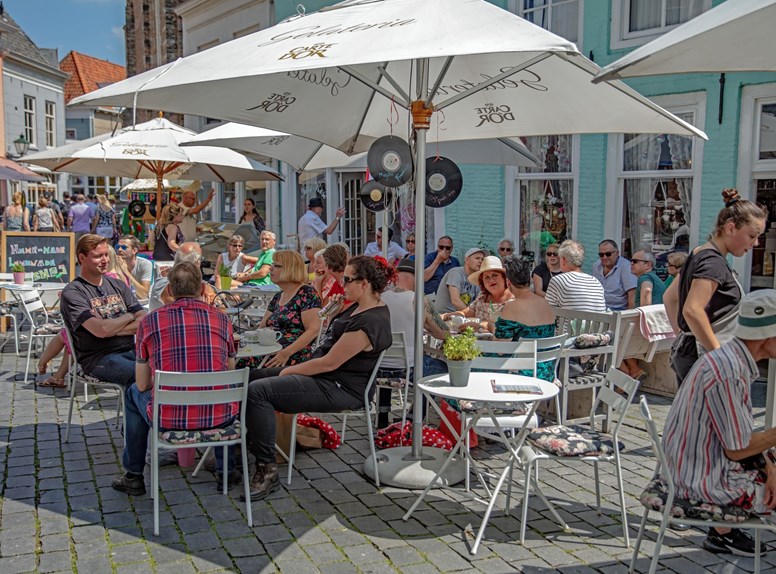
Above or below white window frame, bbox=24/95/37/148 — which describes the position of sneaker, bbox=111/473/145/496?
below

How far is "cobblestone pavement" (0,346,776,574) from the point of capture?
376 centimetres

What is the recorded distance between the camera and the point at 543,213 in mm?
10203

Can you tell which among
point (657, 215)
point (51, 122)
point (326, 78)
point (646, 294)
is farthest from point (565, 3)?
point (51, 122)

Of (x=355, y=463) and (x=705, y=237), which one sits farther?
(x=705, y=237)

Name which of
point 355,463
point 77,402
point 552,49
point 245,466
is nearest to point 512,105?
point 552,49

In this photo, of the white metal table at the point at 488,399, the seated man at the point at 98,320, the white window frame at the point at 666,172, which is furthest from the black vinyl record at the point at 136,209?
the white metal table at the point at 488,399

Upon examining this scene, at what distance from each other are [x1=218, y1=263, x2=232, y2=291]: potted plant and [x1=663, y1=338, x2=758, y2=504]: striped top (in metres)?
5.87

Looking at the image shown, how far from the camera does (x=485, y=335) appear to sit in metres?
5.89

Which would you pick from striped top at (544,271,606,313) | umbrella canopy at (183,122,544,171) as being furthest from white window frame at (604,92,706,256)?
striped top at (544,271,606,313)

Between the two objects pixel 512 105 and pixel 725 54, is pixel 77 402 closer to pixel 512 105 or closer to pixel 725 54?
pixel 512 105

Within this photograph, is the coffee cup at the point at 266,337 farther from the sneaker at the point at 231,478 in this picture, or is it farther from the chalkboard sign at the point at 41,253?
the chalkboard sign at the point at 41,253

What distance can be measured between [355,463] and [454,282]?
3036 mm

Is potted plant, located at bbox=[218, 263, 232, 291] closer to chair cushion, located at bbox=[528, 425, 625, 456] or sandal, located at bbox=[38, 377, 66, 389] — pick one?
sandal, located at bbox=[38, 377, 66, 389]

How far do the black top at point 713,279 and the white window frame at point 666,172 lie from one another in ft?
13.4
